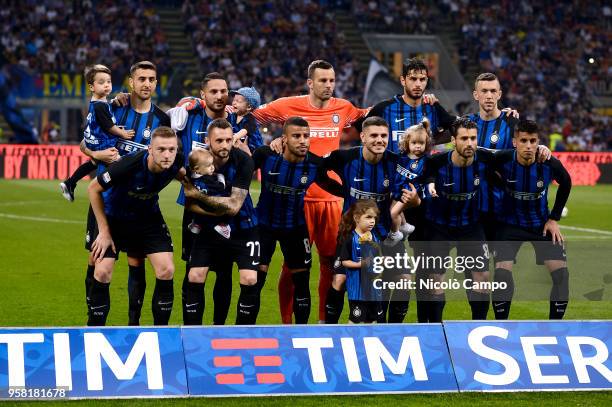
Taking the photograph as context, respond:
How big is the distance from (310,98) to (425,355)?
3.22 m

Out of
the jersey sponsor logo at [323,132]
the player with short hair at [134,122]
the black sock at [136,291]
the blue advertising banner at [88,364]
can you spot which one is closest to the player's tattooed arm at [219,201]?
the player with short hair at [134,122]

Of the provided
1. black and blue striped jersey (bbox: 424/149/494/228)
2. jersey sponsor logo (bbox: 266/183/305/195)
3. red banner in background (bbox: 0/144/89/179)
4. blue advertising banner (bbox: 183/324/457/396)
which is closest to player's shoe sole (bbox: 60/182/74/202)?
jersey sponsor logo (bbox: 266/183/305/195)

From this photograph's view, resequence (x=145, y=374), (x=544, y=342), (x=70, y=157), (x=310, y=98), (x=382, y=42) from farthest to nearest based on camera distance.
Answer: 1. (x=382, y=42)
2. (x=70, y=157)
3. (x=310, y=98)
4. (x=544, y=342)
5. (x=145, y=374)

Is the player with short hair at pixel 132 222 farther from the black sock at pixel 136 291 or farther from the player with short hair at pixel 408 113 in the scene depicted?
the player with short hair at pixel 408 113

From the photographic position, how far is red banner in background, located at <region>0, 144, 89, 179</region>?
27406 mm

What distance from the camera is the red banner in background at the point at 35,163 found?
27406mm

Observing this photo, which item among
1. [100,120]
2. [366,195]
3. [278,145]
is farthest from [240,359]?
[100,120]

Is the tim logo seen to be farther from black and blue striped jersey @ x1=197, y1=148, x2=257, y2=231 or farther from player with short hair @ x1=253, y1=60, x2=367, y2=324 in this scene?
player with short hair @ x1=253, y1=60, x2=367, y2=324

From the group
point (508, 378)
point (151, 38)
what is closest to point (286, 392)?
point (508, 378)

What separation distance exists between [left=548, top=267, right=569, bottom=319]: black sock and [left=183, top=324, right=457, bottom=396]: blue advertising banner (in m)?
1.97

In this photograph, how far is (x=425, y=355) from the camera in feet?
21.5

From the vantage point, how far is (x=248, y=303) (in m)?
7.75

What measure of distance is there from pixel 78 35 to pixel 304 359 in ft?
98.8

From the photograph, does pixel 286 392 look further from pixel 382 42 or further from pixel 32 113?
pixel 382 42
